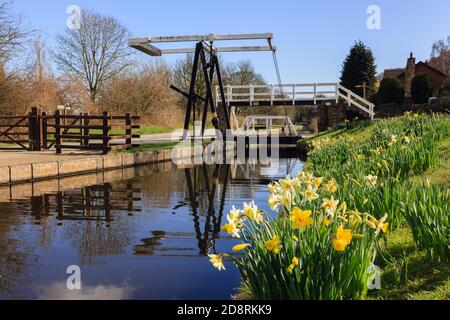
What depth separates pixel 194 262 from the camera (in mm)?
4668

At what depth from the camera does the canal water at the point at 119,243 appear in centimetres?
393

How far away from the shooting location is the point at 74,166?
12180mm

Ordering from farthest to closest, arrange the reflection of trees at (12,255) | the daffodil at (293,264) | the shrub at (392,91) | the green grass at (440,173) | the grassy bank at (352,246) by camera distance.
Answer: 1. the shrub at (392,91)
2. the green grass at (440,173)
3. the reflection of trees at (12,255)
4. the grassy bank at (352,246)
5. the daffodil at (293,264)

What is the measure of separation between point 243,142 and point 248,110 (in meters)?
26.1

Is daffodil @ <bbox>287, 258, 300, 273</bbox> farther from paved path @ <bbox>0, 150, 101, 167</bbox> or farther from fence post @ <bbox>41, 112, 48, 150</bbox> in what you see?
fence post @ <bbox>41, 112, 48, 150</bbox>

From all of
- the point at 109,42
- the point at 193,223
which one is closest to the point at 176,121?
the point at 109,42

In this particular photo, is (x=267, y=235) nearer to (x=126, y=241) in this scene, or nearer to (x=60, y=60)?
(x=126, y=241)

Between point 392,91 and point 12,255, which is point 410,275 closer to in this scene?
point 12,255

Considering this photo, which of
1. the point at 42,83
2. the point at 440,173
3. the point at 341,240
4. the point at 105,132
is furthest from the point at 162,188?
the point at 42,83

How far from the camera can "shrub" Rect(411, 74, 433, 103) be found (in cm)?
2862

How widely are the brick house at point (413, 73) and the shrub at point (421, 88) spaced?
1.84 meters

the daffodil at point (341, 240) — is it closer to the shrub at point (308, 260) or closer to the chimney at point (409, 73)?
the shrub at point (308, 260)

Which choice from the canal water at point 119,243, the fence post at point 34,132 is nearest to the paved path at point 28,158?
the fence post at point 34,132

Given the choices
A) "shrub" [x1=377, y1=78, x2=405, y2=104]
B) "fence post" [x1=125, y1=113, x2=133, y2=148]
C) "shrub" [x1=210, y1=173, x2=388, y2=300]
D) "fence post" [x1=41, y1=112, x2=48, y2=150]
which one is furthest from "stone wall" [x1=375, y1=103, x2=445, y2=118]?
"shrub" [x1=210, y1=173, x2=388, y2=300]
